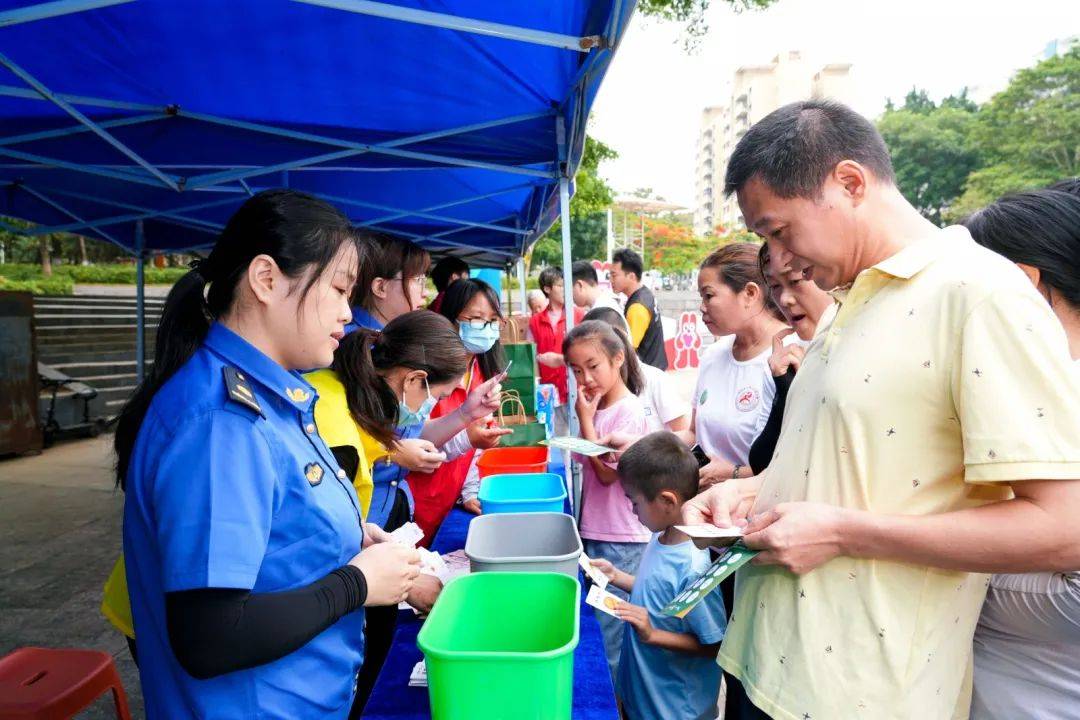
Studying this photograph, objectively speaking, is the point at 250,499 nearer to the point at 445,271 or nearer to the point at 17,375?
the point at 445,271

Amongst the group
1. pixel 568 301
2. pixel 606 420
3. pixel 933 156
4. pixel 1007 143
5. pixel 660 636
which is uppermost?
pixel 933 156

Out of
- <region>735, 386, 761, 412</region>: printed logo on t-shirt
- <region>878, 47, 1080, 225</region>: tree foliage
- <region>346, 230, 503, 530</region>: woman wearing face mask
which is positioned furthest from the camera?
<region>878, 47, 1080, 225</region>: tree foliage

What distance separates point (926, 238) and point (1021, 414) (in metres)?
0.32

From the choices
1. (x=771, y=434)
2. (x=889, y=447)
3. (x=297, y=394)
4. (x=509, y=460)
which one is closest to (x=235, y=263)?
(x=297, y=394)

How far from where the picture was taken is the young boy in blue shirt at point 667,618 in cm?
177

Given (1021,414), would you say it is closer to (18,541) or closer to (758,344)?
(758,344)

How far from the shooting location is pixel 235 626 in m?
0.92

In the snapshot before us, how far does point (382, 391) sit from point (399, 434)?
287mm

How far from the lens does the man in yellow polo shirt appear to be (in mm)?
866

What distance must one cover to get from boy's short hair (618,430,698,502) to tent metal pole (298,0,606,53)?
1259 millimetres

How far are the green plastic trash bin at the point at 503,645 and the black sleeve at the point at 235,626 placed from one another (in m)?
0.19

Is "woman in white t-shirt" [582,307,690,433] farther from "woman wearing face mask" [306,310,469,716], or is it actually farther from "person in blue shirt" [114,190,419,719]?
"person in blue shirt" [114,190,419,719]

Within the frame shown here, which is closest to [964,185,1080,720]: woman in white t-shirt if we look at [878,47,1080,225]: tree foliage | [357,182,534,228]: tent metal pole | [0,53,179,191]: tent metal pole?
[0,53,179,191]: tent metal pole

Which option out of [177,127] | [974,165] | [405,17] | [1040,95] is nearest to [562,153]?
[405,17]
